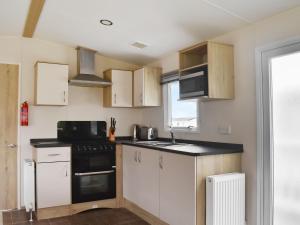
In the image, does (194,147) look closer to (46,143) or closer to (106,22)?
(106,22)

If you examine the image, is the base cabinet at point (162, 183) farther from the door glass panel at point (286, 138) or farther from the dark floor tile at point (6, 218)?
the dark floor tile at point (6, 218)

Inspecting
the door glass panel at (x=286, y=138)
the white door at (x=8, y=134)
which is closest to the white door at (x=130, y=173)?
the white door at (x=8, y=134)

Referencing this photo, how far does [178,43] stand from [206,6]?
41.2 inches

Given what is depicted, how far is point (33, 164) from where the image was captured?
3570 mm

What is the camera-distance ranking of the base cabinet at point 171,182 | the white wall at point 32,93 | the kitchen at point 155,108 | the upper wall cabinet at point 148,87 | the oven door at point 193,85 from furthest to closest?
the upper wall cabinet at point 148,87
the white wall at point 32,93
the oven door at point 193,85
the kitchen at point 155,108
the base cabinet at point 171,182

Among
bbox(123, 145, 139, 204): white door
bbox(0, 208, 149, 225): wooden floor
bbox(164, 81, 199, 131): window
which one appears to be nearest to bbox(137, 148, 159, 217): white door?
bbox(123, 145, 139, 204): white door

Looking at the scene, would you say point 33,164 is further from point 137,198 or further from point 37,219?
point 137,198

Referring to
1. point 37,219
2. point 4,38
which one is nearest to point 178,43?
point 4,38

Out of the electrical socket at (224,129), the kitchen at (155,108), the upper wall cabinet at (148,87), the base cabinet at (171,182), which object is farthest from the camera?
the upper wall cabinet at (148,87)

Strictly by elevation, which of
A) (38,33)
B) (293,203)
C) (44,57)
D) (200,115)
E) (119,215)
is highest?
(38,33)

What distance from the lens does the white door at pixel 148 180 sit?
313 centimetres

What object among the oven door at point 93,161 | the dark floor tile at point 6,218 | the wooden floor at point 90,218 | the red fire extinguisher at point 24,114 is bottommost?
the wooden floor at point 90,218

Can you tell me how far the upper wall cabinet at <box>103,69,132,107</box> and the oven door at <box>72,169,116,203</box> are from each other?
1.04m

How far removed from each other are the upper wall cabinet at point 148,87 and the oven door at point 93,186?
111 centimetres
